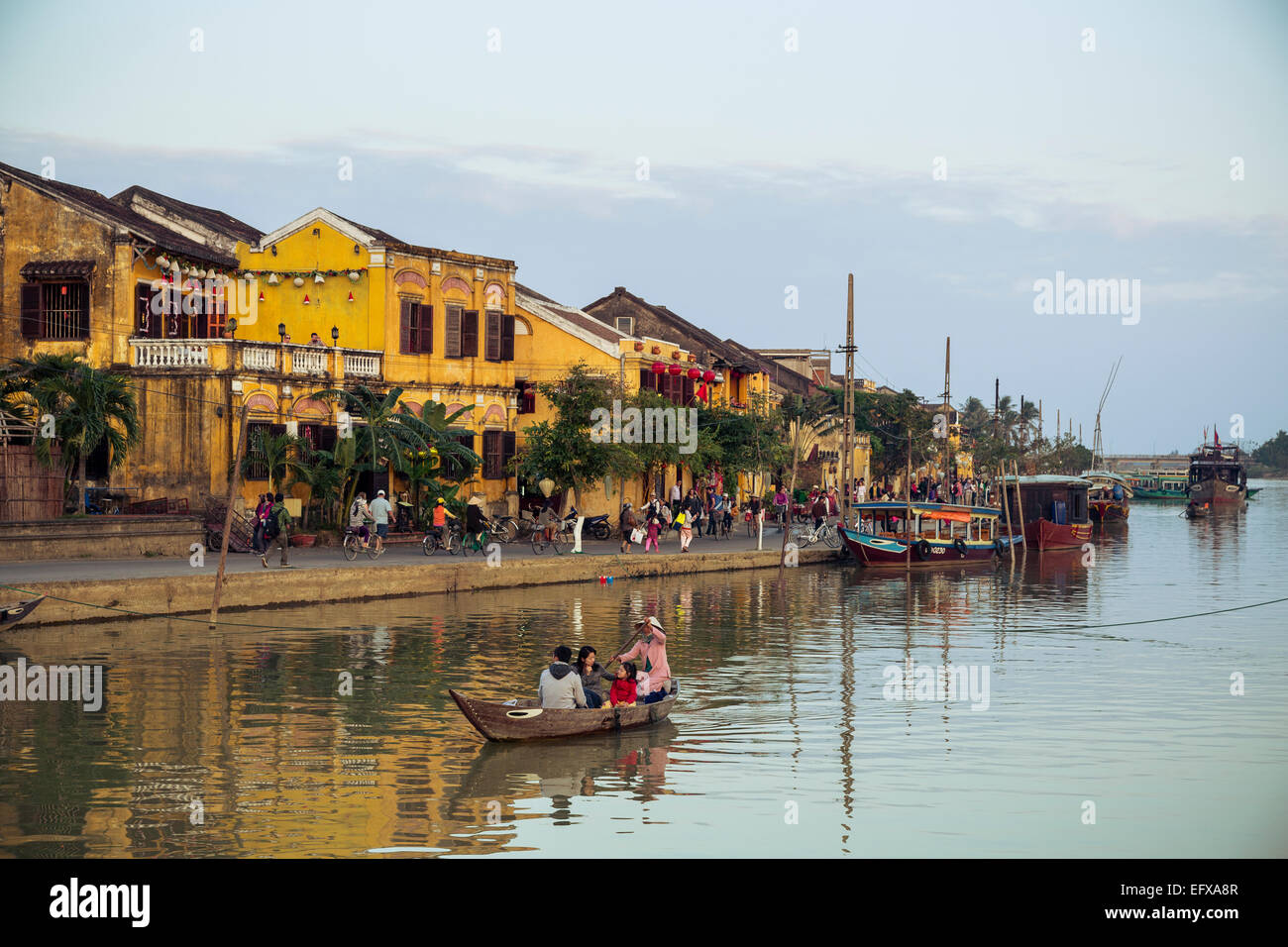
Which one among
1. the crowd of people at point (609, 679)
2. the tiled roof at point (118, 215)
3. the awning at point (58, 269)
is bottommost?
the crowd of people at point (609, 679)

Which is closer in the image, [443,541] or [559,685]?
[559,685]

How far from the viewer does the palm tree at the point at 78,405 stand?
3055 centimetres

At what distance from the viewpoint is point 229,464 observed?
112 ft

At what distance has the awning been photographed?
3581cm

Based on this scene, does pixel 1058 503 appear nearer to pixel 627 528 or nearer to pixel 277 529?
pixel 627 528

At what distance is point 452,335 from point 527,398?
5158 millimetres

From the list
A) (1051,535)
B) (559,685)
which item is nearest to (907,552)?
(1051,535)

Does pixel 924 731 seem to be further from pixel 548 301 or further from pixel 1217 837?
pixel 548 301

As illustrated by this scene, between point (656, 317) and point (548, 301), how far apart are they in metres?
8.40

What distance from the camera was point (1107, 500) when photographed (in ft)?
254

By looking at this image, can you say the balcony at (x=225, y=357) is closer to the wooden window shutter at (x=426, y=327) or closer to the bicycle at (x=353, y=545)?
the wooden window shutter at (x=426, y=327)

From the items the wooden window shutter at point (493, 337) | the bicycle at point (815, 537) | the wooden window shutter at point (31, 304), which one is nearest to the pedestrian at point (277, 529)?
the wooden window shutter at point (31, 304)

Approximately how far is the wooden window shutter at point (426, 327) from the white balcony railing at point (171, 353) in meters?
7.52
